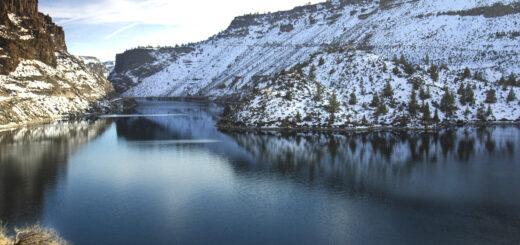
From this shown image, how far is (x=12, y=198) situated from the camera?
3183 centimetres

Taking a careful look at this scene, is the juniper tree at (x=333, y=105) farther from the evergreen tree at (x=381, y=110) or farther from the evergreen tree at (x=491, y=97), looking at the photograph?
the evergreen tree at (x=491, y=97)

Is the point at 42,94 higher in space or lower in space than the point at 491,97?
higher

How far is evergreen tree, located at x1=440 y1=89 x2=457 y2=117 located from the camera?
82062 millimetres

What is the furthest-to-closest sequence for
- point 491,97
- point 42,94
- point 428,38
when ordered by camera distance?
point 428,38 < point 42,94 < point 491,97

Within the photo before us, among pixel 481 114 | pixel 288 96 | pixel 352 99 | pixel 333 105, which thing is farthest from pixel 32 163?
pixel 481 114

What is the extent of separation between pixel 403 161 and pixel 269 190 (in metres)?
20.2

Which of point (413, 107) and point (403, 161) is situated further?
point (413, 107)

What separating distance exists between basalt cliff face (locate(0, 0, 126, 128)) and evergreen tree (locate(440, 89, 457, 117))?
87.5 m

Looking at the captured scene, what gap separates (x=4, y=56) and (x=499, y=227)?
360 feet

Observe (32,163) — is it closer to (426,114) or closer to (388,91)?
(388,91)

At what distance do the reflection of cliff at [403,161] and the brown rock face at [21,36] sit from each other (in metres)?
66.8

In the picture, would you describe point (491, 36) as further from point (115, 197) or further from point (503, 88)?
point (115, 197)

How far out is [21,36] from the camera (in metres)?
112

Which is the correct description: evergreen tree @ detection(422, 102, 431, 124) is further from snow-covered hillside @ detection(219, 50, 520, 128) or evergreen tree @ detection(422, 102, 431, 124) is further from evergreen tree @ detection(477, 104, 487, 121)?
evergreen tree @ detection(477, 104, 487, 121)
